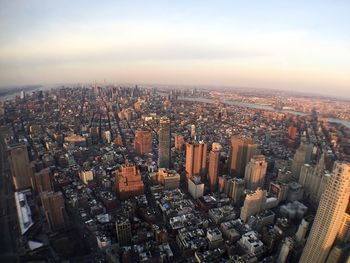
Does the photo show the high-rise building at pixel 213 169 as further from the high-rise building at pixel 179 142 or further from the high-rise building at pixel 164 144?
the high-rise building at pixel 179 142

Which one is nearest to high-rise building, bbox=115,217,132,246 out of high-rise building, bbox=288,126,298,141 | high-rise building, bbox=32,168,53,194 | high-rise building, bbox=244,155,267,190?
high-rise building, bbox=32,168,53,194

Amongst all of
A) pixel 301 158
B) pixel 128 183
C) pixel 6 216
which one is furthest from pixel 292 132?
pixel 6 216

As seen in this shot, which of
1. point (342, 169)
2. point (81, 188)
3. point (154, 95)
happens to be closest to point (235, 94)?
point (154, 95)

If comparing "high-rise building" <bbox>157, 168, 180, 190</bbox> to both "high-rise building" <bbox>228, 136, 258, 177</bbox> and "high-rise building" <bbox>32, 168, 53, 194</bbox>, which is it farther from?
"high-rise building" <bbox>32, 168, 53, 194</bbox>

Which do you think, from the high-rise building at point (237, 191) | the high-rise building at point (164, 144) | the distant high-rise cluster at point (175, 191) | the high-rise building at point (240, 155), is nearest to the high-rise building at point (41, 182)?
the distant high-rise cluster at point (175, 191)

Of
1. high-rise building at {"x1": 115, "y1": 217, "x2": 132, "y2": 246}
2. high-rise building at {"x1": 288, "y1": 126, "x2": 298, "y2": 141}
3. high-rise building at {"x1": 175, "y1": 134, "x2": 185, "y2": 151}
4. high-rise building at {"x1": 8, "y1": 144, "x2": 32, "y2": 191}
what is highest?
high-rise building at {"x1": 288, "y1": 126, "x2": 298, "y2": 141}

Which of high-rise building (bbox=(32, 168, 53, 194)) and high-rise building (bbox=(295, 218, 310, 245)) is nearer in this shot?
high-rise building (bbox=(295, 218, 310, 245))

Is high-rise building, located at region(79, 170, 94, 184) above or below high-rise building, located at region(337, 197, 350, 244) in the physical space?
below

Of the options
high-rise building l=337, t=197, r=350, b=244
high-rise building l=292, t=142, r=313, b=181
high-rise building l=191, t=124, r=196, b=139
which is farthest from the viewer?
high-rise building l=191, t=124, r=196, b=139
